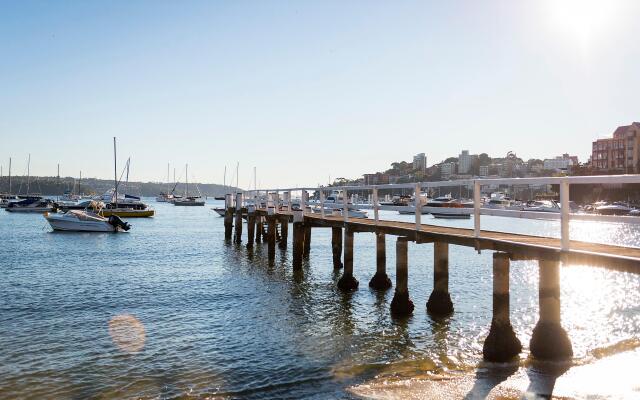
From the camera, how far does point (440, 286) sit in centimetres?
1585

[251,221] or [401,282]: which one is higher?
[251,221]

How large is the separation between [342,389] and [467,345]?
4.14 m

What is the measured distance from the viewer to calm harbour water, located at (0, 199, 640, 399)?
11219mm

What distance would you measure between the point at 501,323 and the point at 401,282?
181 inches

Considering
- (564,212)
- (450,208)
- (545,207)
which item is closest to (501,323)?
(450,208)

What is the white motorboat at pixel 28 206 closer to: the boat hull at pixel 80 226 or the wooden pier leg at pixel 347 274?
the boat hull at pixel 80 226

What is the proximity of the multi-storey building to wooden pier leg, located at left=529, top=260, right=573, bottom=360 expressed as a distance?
385ft

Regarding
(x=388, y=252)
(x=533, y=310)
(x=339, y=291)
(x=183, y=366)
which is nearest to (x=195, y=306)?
(x=339, y=291)

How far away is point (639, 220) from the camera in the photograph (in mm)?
8711

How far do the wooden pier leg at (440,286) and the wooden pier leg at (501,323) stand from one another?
3.19 m

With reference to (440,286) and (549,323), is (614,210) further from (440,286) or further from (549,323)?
(549,323)

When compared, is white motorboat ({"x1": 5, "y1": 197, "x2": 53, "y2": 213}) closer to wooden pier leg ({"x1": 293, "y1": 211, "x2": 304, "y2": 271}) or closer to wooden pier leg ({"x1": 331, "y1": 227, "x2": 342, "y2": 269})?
wooden pier leg ({"x1": 331, "y1": 227, "x2": 342, "y2": 269})

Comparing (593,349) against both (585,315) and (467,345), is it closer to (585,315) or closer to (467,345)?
(467,345)

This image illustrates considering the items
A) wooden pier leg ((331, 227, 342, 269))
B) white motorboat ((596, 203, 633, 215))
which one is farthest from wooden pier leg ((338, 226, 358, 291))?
white motorboat ((596, 203, 633, 215))
